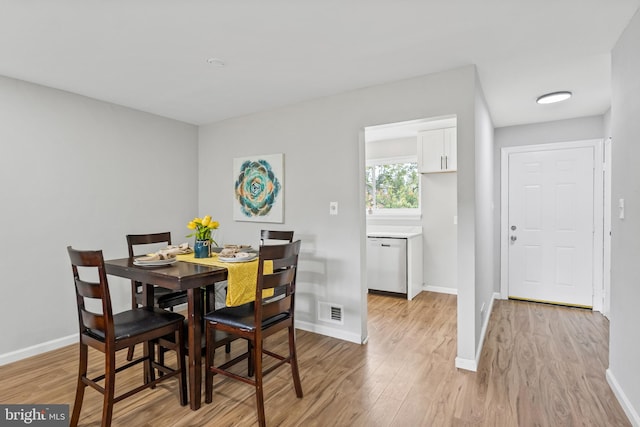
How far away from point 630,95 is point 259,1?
221 centimetres

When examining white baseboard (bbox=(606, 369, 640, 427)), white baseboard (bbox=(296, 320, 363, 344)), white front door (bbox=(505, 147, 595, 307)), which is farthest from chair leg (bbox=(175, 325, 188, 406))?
white front door (bbox=(505, 147, 595, 307))

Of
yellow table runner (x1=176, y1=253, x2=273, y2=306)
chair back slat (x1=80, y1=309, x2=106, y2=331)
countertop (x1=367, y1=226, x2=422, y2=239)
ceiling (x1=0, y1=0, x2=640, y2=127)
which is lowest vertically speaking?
chair back slat (x1=80, y1=309, x2=106, y2=331)

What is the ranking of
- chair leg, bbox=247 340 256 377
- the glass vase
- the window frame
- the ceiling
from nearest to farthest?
1. the ceiling
2. chair leg, bbox=247 340 256 377
3. the glass vase
4. the window frame

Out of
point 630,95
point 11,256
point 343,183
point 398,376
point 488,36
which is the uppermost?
point 488,36

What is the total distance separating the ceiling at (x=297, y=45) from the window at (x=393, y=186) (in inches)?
79.4

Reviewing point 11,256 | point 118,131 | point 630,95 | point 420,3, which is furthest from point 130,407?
point 630,95

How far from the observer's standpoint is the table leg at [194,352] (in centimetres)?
205

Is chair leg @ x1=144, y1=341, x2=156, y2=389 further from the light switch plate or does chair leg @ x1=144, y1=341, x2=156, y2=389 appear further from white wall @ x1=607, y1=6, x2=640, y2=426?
white wall @ x1=607, y1=6, x2=640, y2=426

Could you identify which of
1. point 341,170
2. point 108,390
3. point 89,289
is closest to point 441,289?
point 341,170

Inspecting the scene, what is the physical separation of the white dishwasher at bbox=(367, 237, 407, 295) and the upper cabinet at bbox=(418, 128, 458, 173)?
3.74 feet

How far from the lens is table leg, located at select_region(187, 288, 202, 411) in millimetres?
2049

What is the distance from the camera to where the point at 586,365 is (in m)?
2.63

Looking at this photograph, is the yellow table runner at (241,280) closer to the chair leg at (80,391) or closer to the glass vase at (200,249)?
the glass vase at (200,249)

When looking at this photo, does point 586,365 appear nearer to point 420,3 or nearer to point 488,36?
point 488,36
